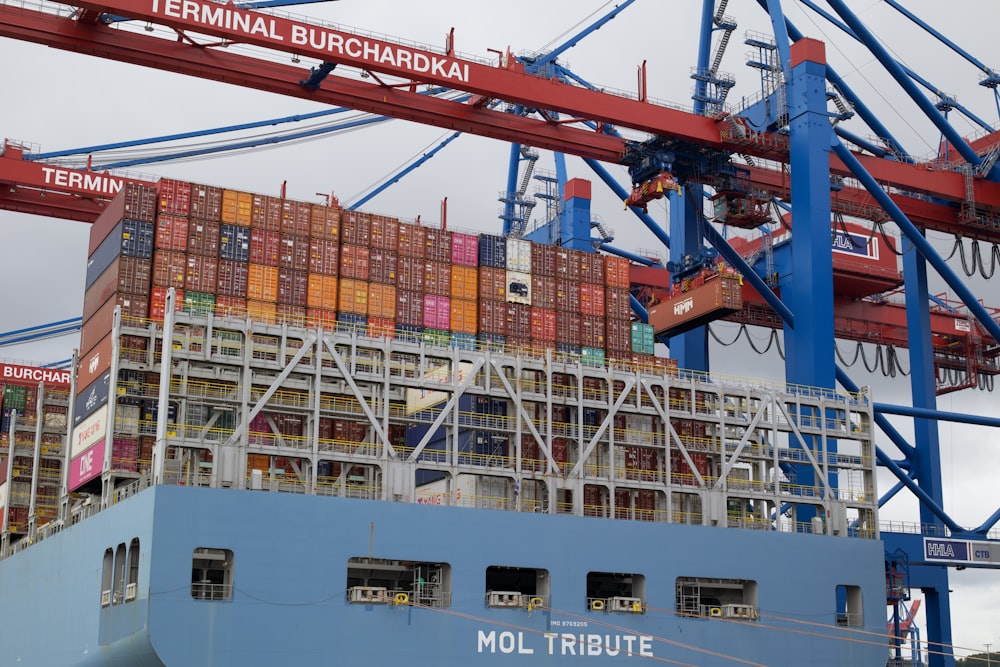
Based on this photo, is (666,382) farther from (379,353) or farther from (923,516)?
(923,516)

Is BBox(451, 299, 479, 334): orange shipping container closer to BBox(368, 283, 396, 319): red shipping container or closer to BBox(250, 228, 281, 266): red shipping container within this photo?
BBox(368, 283, 396, 319): red shipping container

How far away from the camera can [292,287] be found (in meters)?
34.3

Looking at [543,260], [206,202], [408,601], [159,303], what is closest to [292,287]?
[206,202]

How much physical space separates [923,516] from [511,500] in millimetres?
22017

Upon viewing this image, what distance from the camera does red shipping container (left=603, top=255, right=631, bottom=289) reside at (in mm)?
38562

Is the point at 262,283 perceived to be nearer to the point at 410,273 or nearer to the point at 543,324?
the point at 410,273

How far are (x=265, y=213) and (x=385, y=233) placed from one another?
3.50 meters

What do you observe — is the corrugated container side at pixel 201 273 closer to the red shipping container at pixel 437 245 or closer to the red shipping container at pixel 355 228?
the red shipping container at pixel 355 228

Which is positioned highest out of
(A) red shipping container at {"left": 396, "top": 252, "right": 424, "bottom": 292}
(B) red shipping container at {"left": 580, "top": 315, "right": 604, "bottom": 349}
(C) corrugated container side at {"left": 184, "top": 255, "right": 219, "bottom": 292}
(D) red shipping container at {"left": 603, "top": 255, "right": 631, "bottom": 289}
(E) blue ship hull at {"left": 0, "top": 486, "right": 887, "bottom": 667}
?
(D) red shipping container at {"left": 603, "top": 255, "right": 631, "bottom": 289}

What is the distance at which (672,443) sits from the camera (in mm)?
36281

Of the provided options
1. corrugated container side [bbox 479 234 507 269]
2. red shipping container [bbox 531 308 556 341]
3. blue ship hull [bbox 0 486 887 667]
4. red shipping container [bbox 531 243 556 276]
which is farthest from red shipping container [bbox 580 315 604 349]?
blue ship hull [bbox 0 486 887 667]

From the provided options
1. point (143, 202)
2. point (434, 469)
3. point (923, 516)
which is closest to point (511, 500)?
point (434, 469)

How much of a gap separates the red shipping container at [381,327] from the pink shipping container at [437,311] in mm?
1010

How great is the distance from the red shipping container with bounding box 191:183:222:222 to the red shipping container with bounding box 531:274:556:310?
9392 mm
